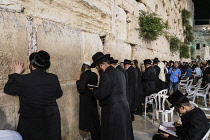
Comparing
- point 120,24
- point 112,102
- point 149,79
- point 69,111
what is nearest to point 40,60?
point 112,102

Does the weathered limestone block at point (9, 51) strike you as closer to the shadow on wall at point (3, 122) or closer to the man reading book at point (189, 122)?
the shadow on wall at point (3, 122)

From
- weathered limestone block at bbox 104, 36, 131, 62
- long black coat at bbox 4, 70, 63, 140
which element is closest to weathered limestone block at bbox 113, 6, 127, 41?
weathered limestone block at bbox 104, 36, 131, 62

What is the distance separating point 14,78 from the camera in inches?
77.6

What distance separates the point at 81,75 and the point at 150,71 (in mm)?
2825

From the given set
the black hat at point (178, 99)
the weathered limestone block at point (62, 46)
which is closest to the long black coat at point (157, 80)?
the weathered limestone block at point (62, 46)

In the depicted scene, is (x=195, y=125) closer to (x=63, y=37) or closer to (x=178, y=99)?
(x=178, y=99)

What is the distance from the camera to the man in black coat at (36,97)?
6.49 feet

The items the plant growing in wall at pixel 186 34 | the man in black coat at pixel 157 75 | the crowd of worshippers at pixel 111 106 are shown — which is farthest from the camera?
the plant growing in wall at pixel 186 34

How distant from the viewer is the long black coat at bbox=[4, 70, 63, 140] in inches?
77.8

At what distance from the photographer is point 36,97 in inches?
79.8

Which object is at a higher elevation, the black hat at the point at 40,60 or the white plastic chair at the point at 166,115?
the black hat at the point at 40,60

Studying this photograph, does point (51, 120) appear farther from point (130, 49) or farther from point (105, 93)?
point (130, 49)

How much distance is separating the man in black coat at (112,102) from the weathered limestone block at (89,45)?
852 mm

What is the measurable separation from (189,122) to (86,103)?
1.72 m
